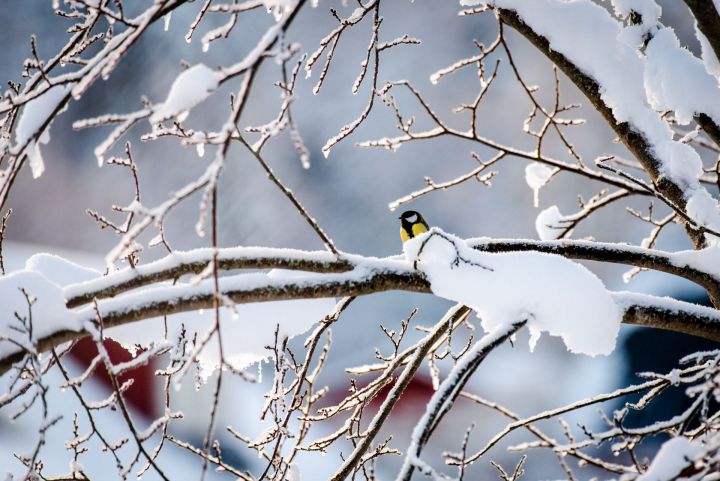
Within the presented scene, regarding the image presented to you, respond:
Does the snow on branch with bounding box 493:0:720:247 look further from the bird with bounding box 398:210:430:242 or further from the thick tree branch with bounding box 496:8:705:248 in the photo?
the bird with bounding box 398:210:430:242

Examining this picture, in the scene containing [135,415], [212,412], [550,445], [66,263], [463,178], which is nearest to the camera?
[212,412]

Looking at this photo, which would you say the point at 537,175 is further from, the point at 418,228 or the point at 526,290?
the point at 418,228

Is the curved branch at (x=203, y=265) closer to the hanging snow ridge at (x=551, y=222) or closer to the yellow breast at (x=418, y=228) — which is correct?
the hanging snow ridge at (x=551, y=222)

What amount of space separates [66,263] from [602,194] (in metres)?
3.16

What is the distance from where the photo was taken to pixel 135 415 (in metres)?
9.80

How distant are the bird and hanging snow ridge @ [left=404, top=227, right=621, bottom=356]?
3816 millimetres

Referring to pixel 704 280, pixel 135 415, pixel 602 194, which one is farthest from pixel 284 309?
pixel 135 415

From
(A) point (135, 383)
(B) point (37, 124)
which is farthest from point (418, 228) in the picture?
(A) point (135, 383)

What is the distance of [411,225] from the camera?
6.01m

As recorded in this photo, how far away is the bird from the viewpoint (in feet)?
19.5

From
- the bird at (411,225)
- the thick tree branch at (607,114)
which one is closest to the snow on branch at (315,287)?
the thick tree branch at (607,114)

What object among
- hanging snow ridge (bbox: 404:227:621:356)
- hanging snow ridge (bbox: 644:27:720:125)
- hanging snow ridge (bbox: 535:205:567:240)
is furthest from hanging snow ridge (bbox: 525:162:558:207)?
hanging snow ridge (bbox: 404:227:621:356)

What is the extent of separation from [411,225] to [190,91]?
4860 millimetres

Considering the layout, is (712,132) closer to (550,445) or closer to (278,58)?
(550,445)
